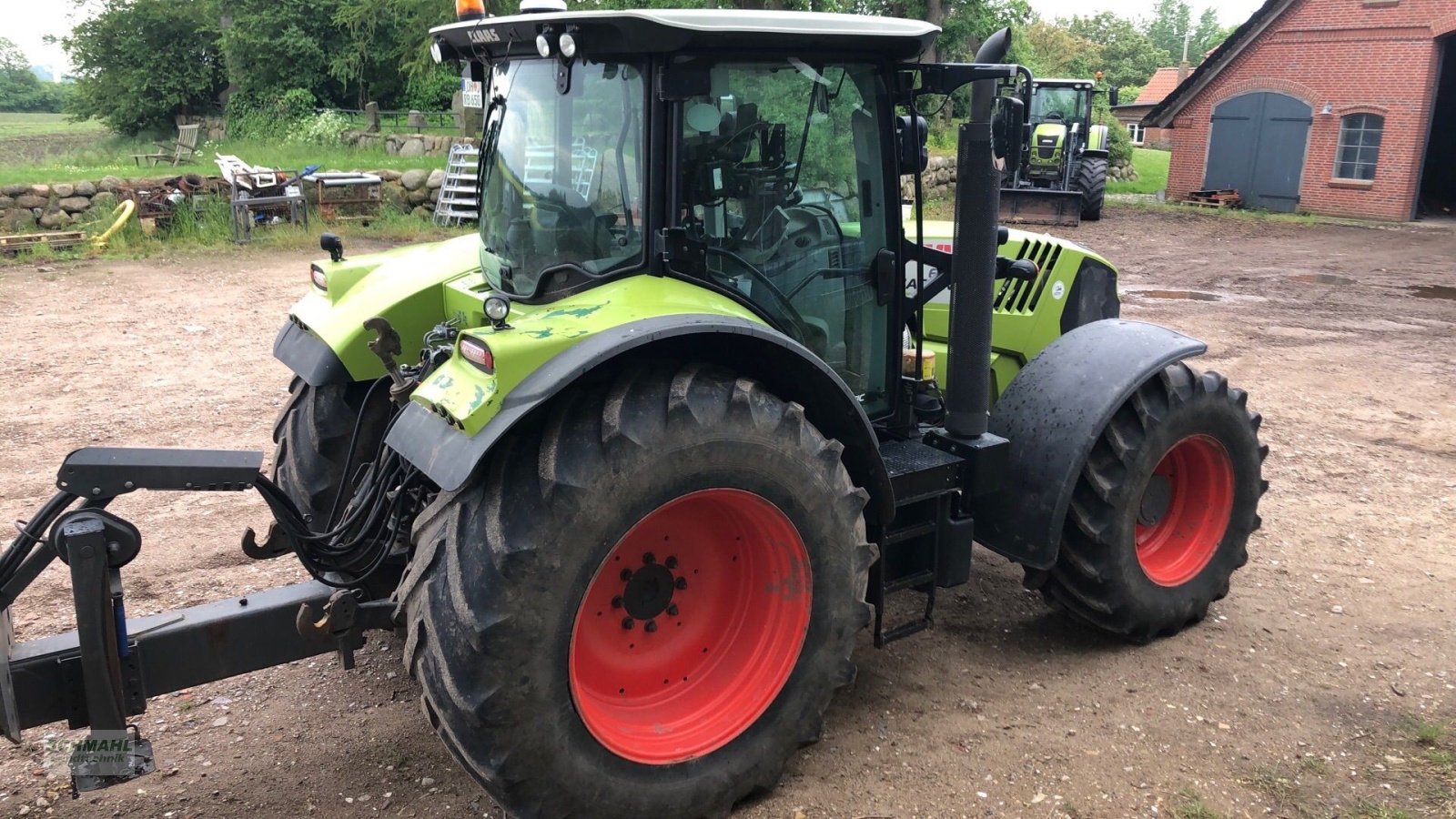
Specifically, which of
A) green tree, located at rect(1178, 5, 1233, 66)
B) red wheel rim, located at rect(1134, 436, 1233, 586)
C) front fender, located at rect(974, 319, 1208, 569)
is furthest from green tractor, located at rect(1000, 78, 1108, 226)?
green tree, located at rect(1178, 5, 1233, 66)

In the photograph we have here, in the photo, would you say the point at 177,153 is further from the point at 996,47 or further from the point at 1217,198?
the point at 996,47

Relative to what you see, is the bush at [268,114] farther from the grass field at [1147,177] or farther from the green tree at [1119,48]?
the green tree at [1119,48]

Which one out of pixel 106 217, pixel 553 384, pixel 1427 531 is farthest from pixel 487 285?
pixel 106 217

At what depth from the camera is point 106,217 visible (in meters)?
14.1

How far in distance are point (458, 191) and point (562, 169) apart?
45.2 ft

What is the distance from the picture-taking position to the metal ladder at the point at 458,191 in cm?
1599

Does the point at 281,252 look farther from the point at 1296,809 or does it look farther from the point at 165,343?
the point at 1296,809

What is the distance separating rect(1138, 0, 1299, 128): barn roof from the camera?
21703 millimetres

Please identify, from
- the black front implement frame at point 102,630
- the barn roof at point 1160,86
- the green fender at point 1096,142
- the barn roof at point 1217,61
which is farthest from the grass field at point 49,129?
the barn roof at point 1160,86

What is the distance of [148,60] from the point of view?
31.8 meters

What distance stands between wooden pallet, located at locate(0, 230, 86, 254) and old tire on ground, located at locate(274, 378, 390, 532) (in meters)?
11.5

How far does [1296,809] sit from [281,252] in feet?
43.7

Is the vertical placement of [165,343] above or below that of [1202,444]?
below

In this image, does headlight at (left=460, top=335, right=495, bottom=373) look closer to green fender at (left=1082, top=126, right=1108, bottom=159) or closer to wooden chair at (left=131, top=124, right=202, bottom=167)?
green fender at (left=1082, top=126, right=1108, bottom=159)
